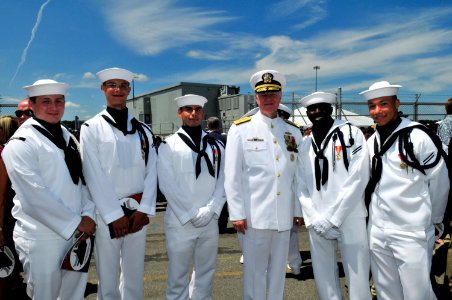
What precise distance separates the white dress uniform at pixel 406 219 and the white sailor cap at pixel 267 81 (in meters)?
1.18

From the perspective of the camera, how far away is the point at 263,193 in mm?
3609

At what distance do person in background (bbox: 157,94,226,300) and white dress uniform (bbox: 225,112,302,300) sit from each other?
311mm

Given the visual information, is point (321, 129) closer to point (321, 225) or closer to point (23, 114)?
point (321, 225)

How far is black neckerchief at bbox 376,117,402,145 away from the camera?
3.25 m

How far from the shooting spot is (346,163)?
3377mm

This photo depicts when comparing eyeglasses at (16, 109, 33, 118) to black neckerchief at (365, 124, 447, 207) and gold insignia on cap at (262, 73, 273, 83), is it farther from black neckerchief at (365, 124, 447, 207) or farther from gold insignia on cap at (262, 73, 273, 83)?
black neckerchief at (365, 124, 447, 207)

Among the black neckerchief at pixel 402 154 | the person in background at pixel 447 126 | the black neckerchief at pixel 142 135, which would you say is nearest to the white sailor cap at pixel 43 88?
the black neckerchief at pixel 142 135

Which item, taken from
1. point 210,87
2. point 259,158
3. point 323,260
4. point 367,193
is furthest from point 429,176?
point 210,87

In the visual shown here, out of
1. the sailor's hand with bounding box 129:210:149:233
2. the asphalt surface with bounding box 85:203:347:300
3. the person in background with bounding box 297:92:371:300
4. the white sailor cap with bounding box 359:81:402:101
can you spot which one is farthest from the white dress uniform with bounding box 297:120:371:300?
the sailor's hand with bounding box 129:210:149:233

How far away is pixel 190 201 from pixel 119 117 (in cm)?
104

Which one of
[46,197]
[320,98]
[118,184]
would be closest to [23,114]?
[118,184]

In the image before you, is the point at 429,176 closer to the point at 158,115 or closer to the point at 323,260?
the point at 323,260

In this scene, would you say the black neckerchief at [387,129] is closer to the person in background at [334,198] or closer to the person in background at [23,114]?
the person in background at [334,198]

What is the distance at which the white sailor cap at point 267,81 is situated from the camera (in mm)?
3670
